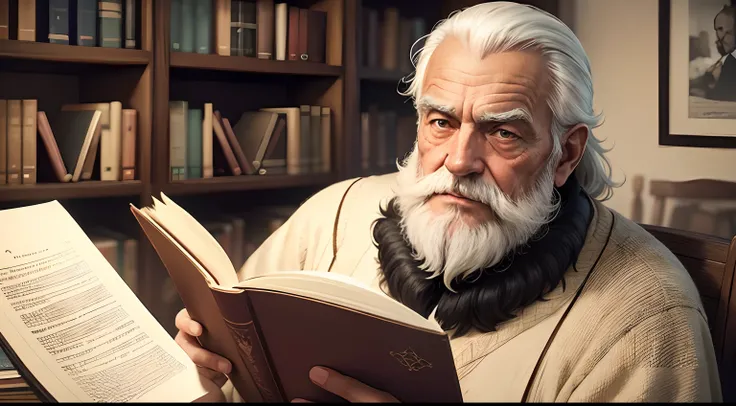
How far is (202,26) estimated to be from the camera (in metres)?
2.19

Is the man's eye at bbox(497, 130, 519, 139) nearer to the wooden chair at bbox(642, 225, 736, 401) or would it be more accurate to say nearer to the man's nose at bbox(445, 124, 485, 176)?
the man's nose at bbox(445, 124, 485, 176)

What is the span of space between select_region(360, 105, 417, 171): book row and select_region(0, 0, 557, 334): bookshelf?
3 cm

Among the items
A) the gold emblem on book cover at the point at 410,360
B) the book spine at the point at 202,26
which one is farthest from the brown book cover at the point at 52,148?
the gold emblem on book cover at the point at 410,360

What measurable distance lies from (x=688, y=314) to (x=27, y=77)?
188cm

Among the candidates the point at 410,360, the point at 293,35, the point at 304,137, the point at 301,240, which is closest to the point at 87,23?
the point at 293,35

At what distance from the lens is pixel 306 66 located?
93.7 inches

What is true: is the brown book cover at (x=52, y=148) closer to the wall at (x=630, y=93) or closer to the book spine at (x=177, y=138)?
the book spine at (x=177, y=138)

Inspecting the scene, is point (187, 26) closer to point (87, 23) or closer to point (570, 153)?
point (87, 23)

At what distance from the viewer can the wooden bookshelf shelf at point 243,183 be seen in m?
2.16

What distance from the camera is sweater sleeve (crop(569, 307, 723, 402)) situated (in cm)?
105

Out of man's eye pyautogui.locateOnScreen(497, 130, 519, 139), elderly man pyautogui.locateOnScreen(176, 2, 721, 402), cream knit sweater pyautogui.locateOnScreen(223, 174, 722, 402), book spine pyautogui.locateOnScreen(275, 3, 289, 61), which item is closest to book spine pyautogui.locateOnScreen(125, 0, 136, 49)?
book spine pyautogui.locateOnScreen(275, 3, 289, 61)

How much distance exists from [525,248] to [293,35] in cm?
139

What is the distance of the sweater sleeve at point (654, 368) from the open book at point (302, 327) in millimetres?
342

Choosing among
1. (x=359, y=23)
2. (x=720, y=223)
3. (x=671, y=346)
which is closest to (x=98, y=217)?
(x=359, y=23)
